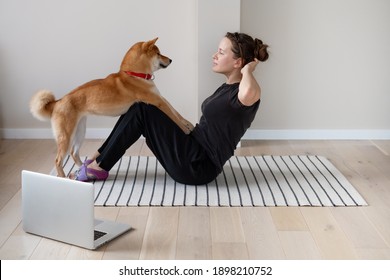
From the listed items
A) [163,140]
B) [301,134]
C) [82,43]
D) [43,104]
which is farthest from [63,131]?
[301,134]

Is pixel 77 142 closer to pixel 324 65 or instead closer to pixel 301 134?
pixel 301 134

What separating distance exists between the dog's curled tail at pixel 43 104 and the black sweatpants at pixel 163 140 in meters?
0.34

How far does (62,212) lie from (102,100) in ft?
2.61

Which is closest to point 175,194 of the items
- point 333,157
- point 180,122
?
point 180,122

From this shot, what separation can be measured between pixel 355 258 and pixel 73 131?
4.74 ft

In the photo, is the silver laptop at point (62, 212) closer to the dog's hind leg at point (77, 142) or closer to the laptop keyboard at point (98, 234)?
the laptop keyboard at point (98, 234)

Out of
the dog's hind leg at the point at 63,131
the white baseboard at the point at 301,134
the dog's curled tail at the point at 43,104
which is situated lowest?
the white baseboard at the point at 301,134

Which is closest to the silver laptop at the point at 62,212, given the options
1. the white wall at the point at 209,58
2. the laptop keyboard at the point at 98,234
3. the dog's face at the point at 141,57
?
the laptop keyboard at the point at 98,234

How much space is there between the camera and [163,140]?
2.88 m

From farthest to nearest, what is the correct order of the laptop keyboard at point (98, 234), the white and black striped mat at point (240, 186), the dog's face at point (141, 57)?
1. the dog's face at point (141, 57)
2. the white and black striped mat at point (240, 186)
3. the laptop keyboard at point (98, 234)

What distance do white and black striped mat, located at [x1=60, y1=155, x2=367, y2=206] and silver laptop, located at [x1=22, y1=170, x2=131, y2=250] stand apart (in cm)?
40

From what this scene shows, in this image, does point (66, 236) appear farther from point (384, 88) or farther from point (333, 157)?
point (384, 88)

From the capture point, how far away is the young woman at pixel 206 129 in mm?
2855

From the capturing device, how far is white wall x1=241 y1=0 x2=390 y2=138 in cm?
383
